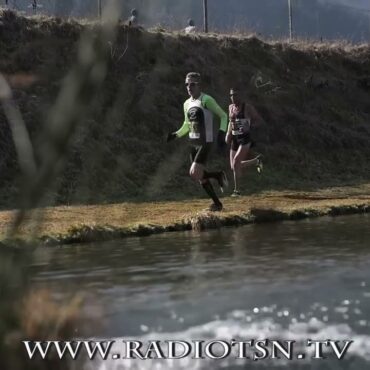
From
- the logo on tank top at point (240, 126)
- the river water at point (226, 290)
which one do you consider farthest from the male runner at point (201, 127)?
the logo on tank top at point (240, 126)

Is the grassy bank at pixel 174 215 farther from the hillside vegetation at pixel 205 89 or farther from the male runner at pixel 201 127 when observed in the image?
the hillside vegetation at pixel 205 89

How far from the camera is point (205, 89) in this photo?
74.2ft

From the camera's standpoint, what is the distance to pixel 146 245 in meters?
9.23

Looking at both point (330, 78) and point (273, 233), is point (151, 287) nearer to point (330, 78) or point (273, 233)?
point (273, 233)

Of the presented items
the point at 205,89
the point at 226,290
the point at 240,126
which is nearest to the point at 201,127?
the point at 240,126

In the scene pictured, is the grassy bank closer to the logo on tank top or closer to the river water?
the river water

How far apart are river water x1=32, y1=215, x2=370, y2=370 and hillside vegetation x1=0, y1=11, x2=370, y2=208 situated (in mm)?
6291

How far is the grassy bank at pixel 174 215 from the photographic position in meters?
9.74

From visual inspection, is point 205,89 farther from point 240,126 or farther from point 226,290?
point 226,290

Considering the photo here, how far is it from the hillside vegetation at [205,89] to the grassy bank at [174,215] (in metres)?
2.24

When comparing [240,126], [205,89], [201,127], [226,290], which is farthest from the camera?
[205,89]

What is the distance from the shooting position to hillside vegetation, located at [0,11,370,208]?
1759 centimetres

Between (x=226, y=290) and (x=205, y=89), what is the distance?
17063 mm

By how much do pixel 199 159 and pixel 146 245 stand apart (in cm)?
299
